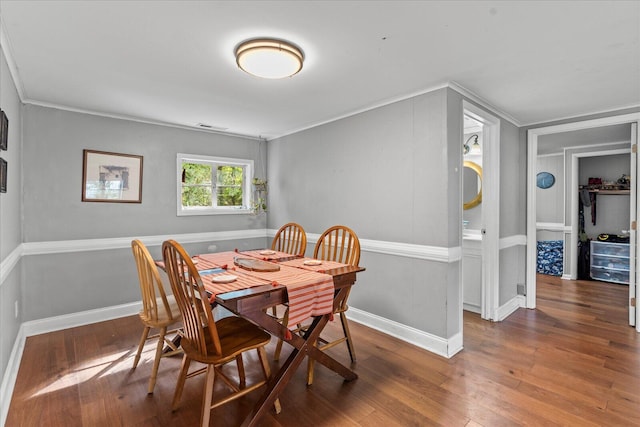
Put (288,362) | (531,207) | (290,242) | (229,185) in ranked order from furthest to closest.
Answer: (229,185), (531,207), (290,242), (288,362)

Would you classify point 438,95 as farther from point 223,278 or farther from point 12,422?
point 12,422

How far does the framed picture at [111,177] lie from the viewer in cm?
340

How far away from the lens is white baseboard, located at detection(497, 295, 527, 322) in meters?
3.54

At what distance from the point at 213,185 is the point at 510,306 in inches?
162

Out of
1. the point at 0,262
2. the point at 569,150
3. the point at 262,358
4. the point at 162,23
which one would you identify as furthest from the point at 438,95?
the point at 569,150

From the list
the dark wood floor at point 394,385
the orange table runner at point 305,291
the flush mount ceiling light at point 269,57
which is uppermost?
the flush mount ceiling light at point 269,57

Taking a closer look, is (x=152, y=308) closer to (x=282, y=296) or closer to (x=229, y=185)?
(x=282, y=296)

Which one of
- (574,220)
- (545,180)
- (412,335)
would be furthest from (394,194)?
(545,180)

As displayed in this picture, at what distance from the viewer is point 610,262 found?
523 centimetres

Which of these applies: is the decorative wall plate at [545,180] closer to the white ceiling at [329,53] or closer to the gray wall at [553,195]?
the gray wall at [553,195]

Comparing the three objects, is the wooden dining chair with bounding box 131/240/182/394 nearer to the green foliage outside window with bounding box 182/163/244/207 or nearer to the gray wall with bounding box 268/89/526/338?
the gray wall with bounding box 268/89/526/338

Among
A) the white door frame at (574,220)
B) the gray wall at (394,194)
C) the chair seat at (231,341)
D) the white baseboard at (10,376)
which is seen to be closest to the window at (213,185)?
the gray wall at (394,194)

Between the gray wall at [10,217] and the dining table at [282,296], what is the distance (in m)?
1.28

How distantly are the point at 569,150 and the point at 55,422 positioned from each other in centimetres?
717
